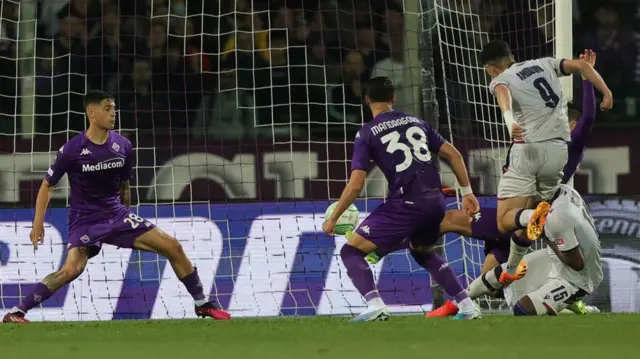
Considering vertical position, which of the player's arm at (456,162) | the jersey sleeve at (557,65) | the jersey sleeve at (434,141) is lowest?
the player's arm at (456,162)

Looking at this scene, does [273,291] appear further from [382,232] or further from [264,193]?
[382,232]

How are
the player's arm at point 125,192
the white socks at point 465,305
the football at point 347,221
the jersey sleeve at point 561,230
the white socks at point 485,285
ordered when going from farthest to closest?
the football at point 347,221 < the player's arm at point 125,192 < the white socks at point 485,285 < the jersey sleeve at point 561,230 < the white socks at point 465,305

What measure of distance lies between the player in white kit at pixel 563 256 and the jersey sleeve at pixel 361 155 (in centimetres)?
133

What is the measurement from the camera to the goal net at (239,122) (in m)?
11.7

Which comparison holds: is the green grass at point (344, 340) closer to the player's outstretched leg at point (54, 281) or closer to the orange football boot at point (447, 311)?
the orange football boot at point (447, 311)

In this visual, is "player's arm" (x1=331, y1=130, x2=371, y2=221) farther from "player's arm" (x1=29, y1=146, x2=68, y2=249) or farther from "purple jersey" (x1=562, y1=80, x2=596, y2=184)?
"player's arm" (x1=29, y1=146, x2=68, y2=249)

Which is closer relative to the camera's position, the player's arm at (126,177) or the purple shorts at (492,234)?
the player's arm at (126,177)

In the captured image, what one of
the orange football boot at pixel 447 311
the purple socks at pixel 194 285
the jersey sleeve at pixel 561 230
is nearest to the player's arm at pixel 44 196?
the purple socks at pixel 194 285

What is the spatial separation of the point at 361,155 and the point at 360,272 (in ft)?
2.49

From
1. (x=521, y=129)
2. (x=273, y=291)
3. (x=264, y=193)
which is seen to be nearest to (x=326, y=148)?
(x=264, y=193)

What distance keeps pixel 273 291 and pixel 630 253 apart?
3179mm

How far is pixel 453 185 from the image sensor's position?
40.9 ft

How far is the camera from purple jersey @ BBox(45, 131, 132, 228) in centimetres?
1002

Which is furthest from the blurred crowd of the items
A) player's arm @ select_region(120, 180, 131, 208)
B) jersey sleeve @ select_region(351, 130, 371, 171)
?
jersey sleeve @ select_region(351, 130, 371, 171)
